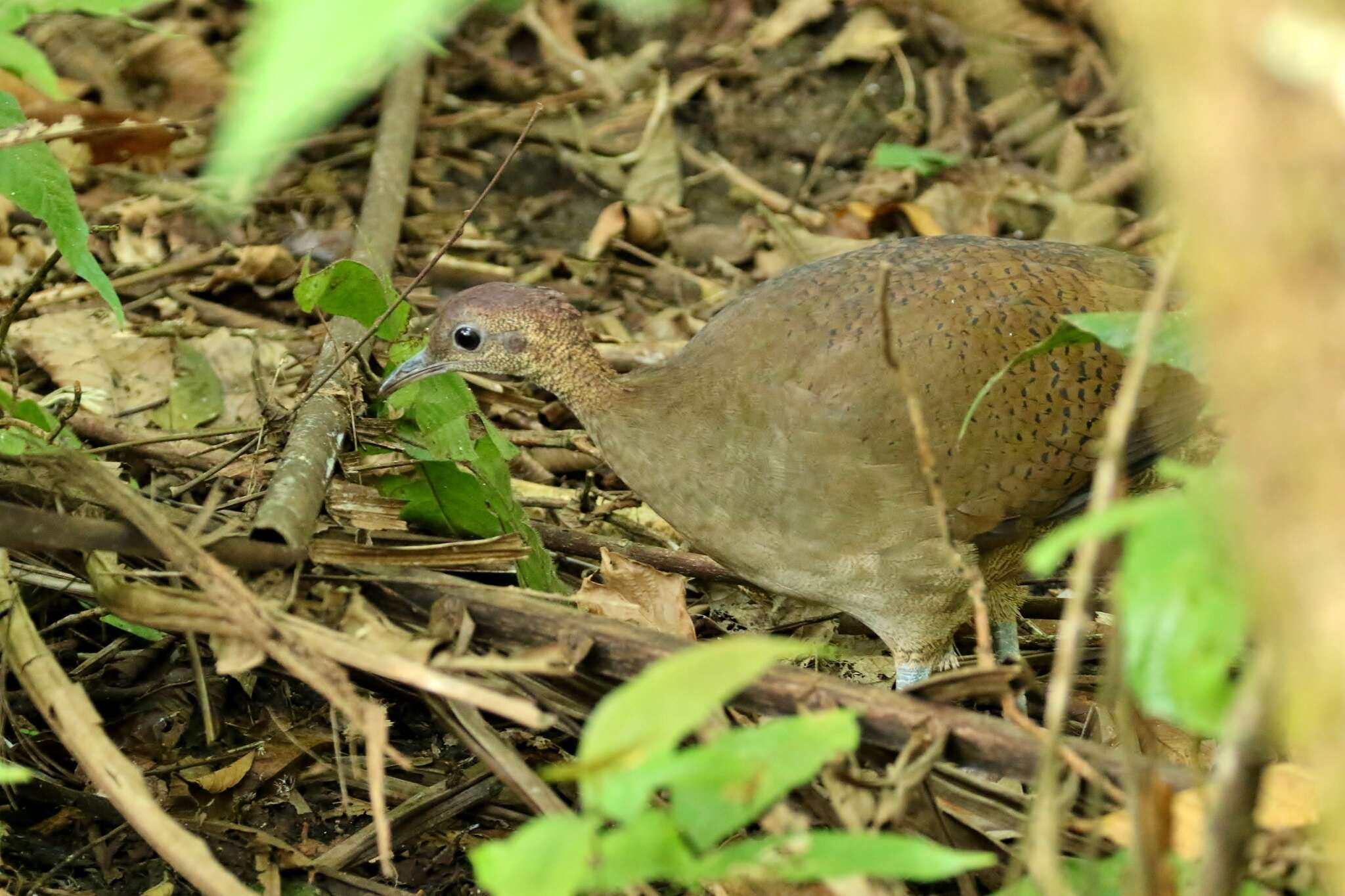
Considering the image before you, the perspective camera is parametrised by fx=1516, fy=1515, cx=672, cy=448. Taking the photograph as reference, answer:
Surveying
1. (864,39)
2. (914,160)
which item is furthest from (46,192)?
(864,39)

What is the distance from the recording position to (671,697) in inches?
55.5

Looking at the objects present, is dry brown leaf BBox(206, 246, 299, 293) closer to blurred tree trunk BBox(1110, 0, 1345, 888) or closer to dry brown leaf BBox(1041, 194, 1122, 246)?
dry brown leaf BBox(1041, 194, 1122, 246)

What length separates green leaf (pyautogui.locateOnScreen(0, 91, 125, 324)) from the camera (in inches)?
99.7

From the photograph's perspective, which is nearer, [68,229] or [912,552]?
[68,229]

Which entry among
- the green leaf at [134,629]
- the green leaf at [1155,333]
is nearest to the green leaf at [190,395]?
the green leaf at [134,629]

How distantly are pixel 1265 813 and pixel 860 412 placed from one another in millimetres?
1529

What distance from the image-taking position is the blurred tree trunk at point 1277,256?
1.11 m

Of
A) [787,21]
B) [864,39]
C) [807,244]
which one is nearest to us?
[807,244]

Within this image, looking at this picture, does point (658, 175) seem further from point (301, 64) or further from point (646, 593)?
point (301, 64)

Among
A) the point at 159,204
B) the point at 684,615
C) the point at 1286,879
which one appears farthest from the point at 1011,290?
the point at 159,204

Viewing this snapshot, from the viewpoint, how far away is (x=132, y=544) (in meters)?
2.44

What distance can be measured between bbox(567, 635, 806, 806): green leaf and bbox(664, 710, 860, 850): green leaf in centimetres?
22

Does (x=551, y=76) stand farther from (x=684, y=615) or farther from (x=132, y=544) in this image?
(x=132, y=544)

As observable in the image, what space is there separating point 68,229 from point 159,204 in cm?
297
